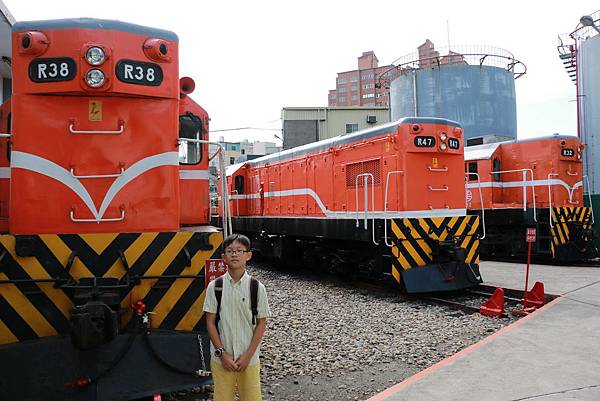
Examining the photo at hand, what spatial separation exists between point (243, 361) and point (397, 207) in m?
6.20

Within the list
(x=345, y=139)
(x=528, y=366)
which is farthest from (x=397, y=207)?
(x=528, y=366)

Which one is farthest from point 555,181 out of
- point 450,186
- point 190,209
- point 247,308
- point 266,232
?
point 247,308

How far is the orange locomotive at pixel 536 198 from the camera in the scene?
42.1 feet

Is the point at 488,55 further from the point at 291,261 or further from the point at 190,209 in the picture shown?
the point at 190,209

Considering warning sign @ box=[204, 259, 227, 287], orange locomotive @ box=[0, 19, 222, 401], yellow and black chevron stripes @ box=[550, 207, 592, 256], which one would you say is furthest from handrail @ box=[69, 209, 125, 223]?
yellow and black chevron stripes @ box=[550, 207, 592, 256]

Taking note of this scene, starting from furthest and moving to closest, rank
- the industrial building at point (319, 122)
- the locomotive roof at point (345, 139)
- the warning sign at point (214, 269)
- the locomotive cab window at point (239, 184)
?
1. the industrial building at point (319, 122)
2. the locomotive cab window at point (239, 184)
3. the locomotive roof at point (345, 139)
4. the warning sign at point (214, 269)

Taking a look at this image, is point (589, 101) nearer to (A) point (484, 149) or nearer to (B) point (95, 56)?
(A) point (484, 149)

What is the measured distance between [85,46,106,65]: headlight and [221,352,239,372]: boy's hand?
8.25ft

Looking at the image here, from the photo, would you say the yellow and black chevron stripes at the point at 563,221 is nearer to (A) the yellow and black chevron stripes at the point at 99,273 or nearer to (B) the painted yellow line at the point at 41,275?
(A) the yellow and black chevron stripes at the point at 99,273

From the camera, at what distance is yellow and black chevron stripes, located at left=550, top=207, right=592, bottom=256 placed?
12.7 metres

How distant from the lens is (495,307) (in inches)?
281

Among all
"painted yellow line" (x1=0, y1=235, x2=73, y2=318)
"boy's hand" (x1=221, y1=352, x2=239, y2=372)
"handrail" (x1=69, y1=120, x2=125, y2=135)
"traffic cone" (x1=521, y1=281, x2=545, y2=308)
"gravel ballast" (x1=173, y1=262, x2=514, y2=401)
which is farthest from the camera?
"traffic cone" (x1=521, y1=281, x2=545, y2=308)

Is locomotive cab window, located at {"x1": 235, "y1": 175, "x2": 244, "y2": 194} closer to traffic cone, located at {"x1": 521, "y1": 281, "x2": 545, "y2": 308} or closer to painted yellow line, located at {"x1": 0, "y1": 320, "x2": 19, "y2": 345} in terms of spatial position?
traffic cone, located at {"x1": 521, "y1": 281, "x2": 545, "y2": 308}

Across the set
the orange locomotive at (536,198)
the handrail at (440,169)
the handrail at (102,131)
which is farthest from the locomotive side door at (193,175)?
the orange locomotive at (536,198)
